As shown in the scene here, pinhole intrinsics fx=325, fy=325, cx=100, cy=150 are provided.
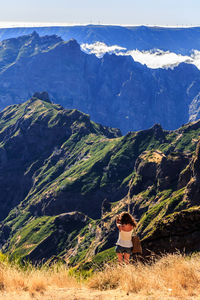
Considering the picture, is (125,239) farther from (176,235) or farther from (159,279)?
(159,279)

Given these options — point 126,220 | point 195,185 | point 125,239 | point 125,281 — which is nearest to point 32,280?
point 125,281

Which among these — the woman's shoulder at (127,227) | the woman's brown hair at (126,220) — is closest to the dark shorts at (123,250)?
the woman's shoulder at (127,227)

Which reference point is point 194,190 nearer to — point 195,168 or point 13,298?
point 195,168

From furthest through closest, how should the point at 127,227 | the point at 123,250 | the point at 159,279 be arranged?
the point at 127,227
the point at 123,250
the point at 159,279

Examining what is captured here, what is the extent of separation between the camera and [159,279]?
14852mm

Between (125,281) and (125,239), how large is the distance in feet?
14.6

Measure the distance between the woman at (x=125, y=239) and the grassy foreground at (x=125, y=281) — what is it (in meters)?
1.99

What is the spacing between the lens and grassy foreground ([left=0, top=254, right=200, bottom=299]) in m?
14.1

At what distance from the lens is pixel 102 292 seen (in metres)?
14.9

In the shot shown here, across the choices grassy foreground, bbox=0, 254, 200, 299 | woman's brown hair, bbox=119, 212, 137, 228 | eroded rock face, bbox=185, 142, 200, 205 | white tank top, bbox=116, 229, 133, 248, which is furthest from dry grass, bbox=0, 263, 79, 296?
eroded rock face, bbox=185, 142, 200, 205

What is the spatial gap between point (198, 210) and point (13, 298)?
13.3 m

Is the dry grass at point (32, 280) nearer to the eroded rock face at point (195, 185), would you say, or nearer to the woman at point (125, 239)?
the woman at point (125, 239)

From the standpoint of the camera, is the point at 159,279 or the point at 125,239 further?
the point at 125,239

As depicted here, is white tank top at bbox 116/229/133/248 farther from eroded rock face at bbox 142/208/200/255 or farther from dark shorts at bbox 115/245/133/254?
eroded rock face at bbox 142/208/200/255
